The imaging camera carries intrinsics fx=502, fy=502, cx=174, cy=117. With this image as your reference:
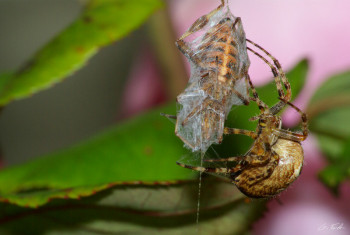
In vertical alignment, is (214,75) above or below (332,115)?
above

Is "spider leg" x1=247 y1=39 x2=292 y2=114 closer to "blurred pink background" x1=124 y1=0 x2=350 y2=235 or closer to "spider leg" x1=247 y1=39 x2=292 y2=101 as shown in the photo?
"spider leg" x1=247 y1=39 x2=292 y2=101

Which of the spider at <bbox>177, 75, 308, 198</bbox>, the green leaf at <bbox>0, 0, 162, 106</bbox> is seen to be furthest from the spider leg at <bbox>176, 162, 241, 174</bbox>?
the green leaf at <bbox>0, 0, 162, 106</bbox>

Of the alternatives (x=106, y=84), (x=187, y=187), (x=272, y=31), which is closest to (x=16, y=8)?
(x=106, y=84)

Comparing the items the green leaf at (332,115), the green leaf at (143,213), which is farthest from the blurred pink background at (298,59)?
the green leaf at (143,213)

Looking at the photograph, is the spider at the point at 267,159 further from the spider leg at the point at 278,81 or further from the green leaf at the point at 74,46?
the green leaf at the point at 74,46

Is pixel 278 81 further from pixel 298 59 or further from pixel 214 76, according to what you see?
pixel 298 59

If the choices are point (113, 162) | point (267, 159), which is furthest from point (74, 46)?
point (267, 159)
